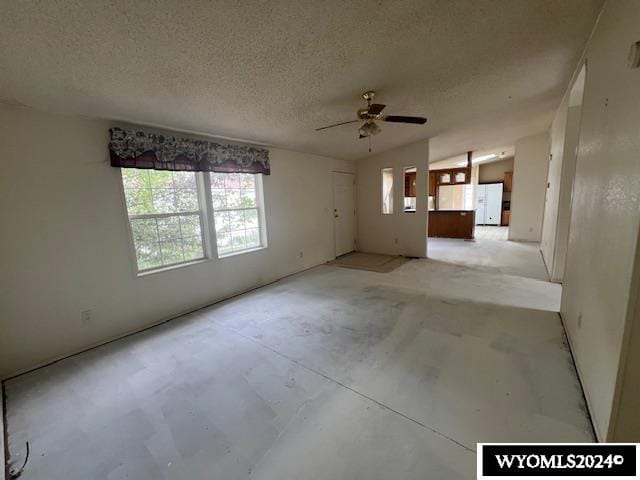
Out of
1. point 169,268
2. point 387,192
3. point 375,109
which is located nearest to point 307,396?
point 169,268

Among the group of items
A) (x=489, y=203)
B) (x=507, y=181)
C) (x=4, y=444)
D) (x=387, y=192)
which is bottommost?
(x=4, y=444)

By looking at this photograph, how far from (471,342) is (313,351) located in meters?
1.43

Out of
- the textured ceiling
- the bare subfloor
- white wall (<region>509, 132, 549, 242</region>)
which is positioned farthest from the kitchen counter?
the bare subfloor

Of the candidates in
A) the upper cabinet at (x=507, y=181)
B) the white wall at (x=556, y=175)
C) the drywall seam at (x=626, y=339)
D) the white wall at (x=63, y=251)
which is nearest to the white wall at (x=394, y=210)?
the white wall at (x=556, y=175)

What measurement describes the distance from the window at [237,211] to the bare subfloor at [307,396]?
3.77ft

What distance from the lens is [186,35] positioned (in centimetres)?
160

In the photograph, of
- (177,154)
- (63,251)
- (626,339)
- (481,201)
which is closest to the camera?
(626,339)

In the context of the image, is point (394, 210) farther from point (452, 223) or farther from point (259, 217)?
point (259, 217)

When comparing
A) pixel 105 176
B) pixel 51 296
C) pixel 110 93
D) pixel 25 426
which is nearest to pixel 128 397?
pixel 25 426

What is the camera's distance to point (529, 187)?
22.1 ft

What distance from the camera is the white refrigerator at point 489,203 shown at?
32.3ft

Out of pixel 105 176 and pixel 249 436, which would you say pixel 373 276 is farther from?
pixel 105 176

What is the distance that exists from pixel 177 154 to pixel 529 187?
8158 mm

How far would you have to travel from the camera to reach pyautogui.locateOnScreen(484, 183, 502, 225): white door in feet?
32.2
